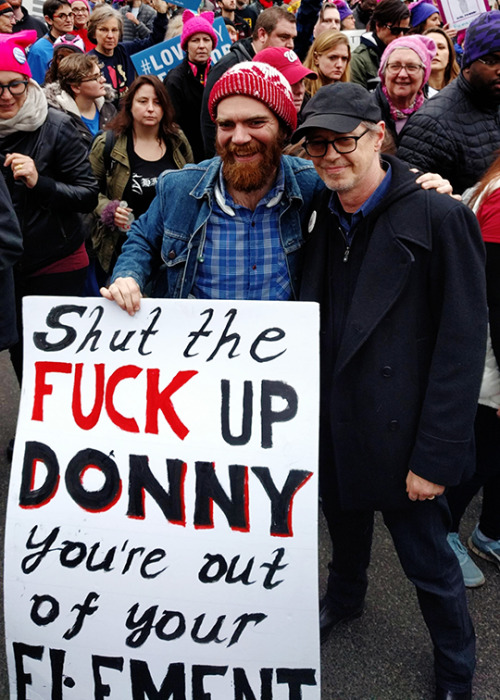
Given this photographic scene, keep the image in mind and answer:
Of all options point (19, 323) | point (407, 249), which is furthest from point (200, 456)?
point (19, 323)

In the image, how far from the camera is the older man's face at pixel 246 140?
177 centimetres

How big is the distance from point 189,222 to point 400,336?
708 mm

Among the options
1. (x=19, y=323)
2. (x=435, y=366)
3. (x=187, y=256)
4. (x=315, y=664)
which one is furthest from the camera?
(x=19, y=323)

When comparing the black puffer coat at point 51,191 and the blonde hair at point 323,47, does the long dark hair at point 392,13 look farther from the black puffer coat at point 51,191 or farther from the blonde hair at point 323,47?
the black puffer coat at point 51,191

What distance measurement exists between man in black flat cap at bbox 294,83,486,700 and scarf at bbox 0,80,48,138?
158 centimetres

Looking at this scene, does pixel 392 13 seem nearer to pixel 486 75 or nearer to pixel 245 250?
pixel 486 75

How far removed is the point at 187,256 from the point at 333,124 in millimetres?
577

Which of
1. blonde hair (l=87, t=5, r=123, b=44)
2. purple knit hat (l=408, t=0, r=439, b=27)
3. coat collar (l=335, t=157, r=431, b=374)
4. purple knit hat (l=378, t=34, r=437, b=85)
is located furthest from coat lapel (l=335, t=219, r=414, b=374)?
blonde hair (l=87, t=5, r=123, b=44)

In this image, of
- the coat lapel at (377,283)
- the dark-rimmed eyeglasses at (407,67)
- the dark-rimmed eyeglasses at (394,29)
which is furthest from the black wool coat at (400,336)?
the dark-rimmed eyeglasses at (394,29)

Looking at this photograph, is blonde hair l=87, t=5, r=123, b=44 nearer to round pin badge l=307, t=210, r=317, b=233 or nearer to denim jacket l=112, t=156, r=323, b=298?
denim jacket l=112, t=156, r=323, b=298

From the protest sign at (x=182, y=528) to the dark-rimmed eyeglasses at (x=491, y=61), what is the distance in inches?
67.1

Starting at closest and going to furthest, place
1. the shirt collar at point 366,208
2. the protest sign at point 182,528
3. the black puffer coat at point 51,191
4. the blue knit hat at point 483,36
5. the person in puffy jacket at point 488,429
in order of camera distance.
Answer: the protest sign at point 182,528 < the shirt collar at point 366,208 < the person in puffy jacket at point 488,429 < the blue knit hat at point 483,36 < the black puffer coat at point 51,191

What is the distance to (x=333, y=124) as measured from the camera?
155cm

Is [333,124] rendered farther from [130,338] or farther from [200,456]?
[200,456]
